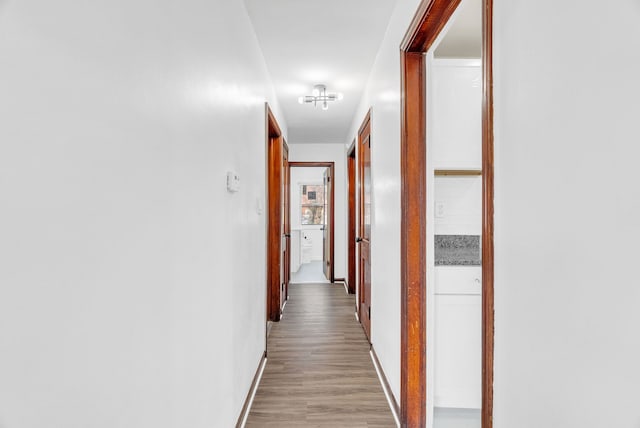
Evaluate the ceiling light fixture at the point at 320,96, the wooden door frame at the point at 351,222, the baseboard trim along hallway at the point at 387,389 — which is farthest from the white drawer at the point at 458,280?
the wooden door frame at the point at 351,222

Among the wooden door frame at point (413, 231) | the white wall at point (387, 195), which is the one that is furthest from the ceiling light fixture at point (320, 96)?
the wooden door frame at point (413, 231)

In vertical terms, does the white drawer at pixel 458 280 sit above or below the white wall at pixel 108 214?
below

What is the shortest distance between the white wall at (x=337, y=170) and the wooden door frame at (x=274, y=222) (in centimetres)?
224

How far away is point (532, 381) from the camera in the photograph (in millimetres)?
824

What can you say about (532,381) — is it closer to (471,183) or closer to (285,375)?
(471,183)

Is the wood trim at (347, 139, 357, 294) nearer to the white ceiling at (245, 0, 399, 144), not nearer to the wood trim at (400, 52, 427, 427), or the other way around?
the white ceiling at (245, 0, 399, 144)

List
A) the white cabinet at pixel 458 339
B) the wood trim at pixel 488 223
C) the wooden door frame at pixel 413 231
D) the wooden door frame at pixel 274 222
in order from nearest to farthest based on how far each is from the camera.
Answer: the wood trim at pixel 488 223 → the wooden door frame at pixel 413 231 → the white cabinet at pixel 458 339 → the wooden door frame at pixel 274 222

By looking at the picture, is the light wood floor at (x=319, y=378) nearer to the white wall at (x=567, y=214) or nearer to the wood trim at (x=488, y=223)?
the wood trim at (x=488, y=223)

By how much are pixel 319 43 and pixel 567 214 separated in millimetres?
2513

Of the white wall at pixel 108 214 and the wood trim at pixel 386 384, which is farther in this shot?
the wood trim at pixel 386 384

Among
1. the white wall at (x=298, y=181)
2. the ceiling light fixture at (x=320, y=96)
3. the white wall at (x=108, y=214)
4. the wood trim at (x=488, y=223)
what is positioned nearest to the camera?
the white wall at (x=108, y=214)

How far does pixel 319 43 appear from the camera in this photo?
2773 mm

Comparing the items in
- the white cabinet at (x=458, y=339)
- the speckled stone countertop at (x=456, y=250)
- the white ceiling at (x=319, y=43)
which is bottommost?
the white cabinet at (x=458, y=339)

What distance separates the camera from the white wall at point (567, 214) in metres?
0.58
